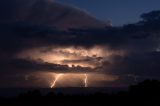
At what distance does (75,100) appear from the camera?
90.6 meters

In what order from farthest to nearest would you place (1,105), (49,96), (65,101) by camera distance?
1. (49,96)
2. (65,101)
3. (1,105)

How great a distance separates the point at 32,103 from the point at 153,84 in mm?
28575

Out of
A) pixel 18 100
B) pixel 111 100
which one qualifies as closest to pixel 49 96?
pixel 18 100

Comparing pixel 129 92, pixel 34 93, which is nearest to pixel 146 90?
pixel 129 92

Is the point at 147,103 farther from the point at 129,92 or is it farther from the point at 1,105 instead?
the point at 1,105

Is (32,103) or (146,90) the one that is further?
(146,90)

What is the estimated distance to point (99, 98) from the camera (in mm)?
94500

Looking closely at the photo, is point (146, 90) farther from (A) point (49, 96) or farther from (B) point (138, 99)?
(A) point (49, 96)

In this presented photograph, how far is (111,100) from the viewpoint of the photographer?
91.8 m

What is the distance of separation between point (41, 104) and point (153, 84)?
95.3ft

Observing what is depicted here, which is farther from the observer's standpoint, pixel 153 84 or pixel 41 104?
pixel 153 84

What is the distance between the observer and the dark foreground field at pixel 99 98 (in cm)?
8447

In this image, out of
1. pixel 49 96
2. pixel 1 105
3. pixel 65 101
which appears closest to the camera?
pixel 1 105

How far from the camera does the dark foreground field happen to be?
84469 millimetres
